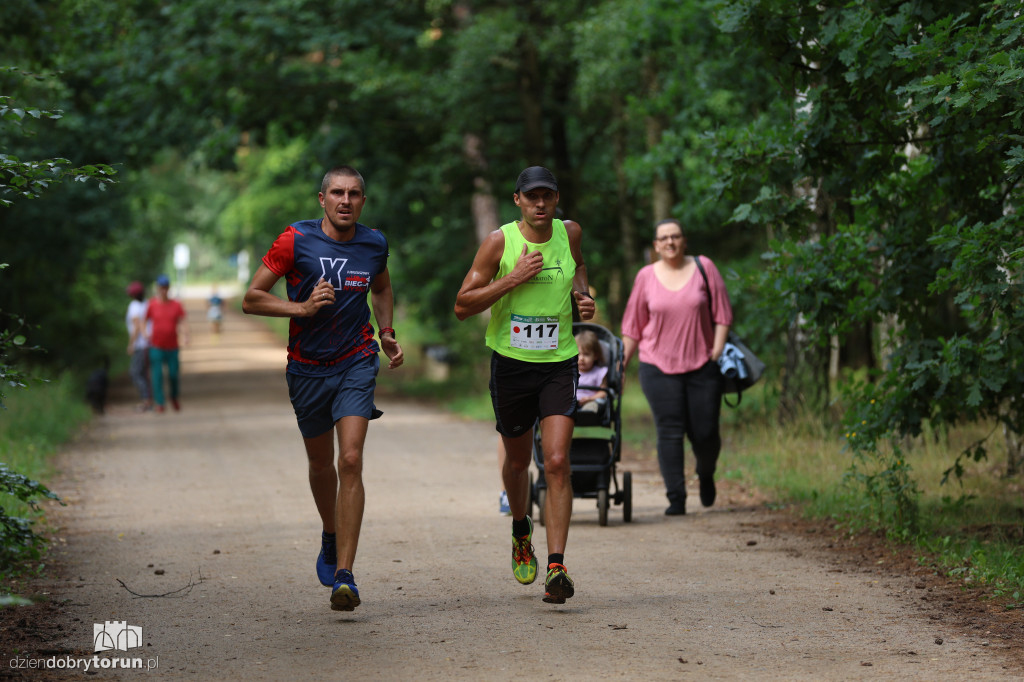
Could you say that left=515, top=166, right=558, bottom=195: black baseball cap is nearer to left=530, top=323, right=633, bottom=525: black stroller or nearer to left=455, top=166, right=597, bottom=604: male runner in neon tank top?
left=455, top=166, right=597, bottom=604: male runner in neon tank top

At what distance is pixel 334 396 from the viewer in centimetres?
667

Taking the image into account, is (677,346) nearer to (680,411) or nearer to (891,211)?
(680,411)

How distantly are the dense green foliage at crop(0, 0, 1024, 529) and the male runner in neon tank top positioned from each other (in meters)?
2.06

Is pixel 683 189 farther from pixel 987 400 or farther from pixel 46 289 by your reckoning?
pixel 46 289

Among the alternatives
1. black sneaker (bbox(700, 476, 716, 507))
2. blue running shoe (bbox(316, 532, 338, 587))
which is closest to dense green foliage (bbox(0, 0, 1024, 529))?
black sneaker (bbox(700, 476, 716, 507))

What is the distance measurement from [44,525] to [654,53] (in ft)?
33.2

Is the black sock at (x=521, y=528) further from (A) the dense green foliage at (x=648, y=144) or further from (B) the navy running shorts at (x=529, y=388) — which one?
(A) the dense green foliage at (x=648, y=144)

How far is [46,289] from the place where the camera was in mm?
27531

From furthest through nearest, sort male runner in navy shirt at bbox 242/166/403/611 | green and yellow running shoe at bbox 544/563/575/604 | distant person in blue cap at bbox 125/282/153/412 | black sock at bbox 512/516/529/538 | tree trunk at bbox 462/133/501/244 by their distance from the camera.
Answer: tree trunk at bbox 462/133/501/244 → distant person in blue cap at bbox 125/282/153/412 → black sock at bbox 512/516/529/538 → male runner in navy shirt at bbox 242/166/403/611 → green and yellow running shoe at bbox 544/563/575/604

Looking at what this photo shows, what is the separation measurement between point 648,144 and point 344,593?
1323 cm

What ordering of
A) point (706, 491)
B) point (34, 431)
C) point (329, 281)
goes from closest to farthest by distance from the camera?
1. point (329, 281)
2. point (706, 491)
3. point (34, 431)

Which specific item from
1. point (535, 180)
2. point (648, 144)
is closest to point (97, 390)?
point (648, 144)

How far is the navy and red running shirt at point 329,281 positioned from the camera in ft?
21.7

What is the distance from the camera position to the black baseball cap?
6684 millimetres
